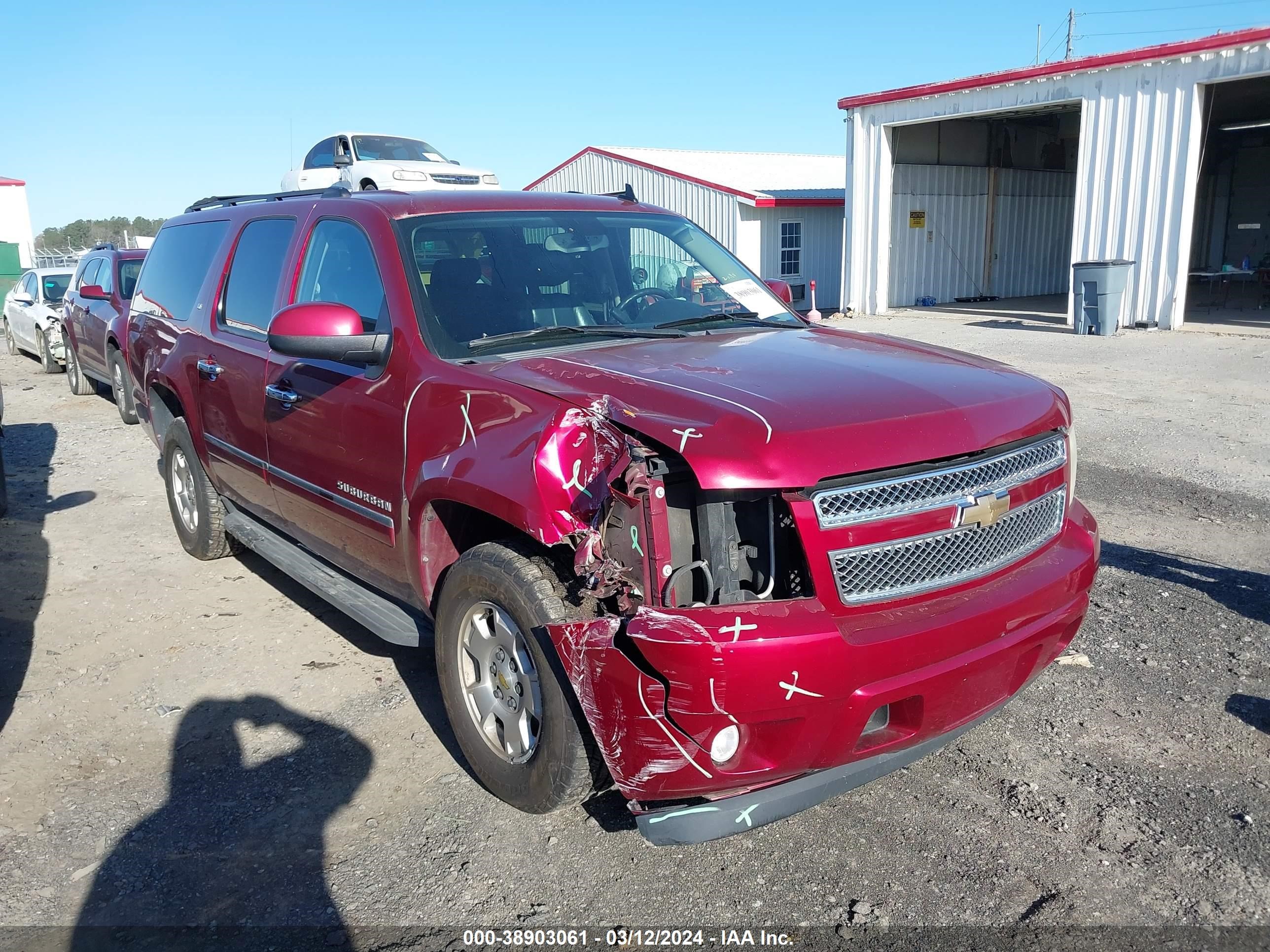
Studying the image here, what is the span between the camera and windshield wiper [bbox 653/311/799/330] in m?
3.96

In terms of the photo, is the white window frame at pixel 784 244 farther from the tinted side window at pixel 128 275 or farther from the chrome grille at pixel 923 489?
the chrome grille at pixel 923 489

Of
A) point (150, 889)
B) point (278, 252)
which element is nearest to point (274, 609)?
point (278, 252)

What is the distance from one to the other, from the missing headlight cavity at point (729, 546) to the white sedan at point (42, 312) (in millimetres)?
15048

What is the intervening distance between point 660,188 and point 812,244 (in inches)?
176

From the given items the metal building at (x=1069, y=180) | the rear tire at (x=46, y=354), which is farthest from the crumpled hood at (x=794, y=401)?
the rear tire at (x=46, y=354)

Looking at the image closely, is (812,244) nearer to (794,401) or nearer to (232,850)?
(794,401)

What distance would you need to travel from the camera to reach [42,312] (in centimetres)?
1551

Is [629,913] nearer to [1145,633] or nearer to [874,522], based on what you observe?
[874,522]

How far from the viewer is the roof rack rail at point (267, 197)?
441 cm

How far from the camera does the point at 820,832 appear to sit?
10.2 ft

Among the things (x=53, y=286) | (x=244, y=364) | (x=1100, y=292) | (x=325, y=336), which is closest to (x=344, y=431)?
(x=325, y=336)

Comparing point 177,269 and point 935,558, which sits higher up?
point 177,269

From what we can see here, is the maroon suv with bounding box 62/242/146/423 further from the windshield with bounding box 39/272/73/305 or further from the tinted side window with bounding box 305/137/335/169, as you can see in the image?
the tinted side window with bounding box 305/137/335/169

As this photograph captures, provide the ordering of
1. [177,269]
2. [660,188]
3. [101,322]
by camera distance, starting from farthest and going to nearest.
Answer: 1. [660,188]
2. [101,322]
3. [177,269]
